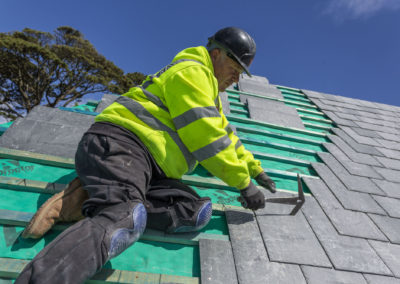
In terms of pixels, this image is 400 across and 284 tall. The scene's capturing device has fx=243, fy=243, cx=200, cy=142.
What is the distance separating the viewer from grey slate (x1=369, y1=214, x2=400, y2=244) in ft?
6.38

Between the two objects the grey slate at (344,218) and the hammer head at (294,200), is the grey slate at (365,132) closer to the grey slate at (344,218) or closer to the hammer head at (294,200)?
the grey slate at (344,218)

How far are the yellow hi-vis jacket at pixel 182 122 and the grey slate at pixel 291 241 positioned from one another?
0.41 m

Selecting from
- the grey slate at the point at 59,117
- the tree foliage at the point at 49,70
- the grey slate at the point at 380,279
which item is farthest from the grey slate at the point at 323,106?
the tree foliage at the point at 49,70

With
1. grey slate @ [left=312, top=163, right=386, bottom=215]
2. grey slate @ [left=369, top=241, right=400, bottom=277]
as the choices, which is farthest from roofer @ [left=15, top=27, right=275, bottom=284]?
grey slate @ [left=312, top=163, right=386, bottom=215]

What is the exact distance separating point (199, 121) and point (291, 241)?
104 cm

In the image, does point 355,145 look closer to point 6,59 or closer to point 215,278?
point 215,278

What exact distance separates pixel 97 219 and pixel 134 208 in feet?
0.61

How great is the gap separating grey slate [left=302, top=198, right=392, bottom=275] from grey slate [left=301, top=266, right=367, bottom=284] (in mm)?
40

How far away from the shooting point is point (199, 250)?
4.83ft

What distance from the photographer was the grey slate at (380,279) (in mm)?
1495

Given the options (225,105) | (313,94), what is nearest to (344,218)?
(225,105)

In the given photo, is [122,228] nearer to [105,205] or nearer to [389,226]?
[105,205]

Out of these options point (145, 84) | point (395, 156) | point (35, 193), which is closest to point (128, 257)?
point (35, 193)

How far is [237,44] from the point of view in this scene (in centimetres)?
188
